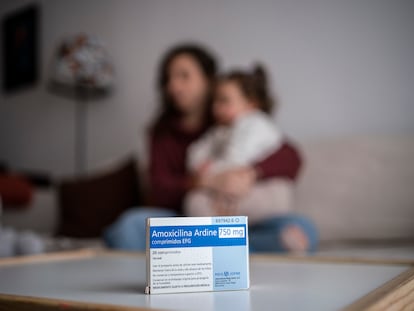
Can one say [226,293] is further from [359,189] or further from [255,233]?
[359,189]

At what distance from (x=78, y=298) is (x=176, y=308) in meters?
0.14

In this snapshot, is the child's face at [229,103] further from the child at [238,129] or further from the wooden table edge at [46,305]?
the wooden table edge at [46,305]

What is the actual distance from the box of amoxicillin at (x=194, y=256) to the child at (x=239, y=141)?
2.83 ft

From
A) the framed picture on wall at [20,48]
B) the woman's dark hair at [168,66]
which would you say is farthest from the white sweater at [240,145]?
the framed picture on wall at [20,48]

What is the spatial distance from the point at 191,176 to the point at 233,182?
9.7 inches

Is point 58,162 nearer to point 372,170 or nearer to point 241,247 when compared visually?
point 372,170

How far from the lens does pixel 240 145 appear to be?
4.93 feet

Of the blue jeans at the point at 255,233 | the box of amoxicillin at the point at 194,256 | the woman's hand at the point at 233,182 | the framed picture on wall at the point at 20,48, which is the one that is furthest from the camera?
the framed picture on wall at the point at 20,48

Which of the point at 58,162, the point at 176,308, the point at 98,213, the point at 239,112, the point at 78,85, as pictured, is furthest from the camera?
the point at 58,162

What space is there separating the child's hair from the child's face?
0.07 ft

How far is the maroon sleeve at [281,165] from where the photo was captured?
4.98 ft

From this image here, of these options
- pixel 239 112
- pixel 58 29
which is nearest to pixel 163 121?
pixel 239 112

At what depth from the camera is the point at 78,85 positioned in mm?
2373

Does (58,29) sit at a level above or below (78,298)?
above
